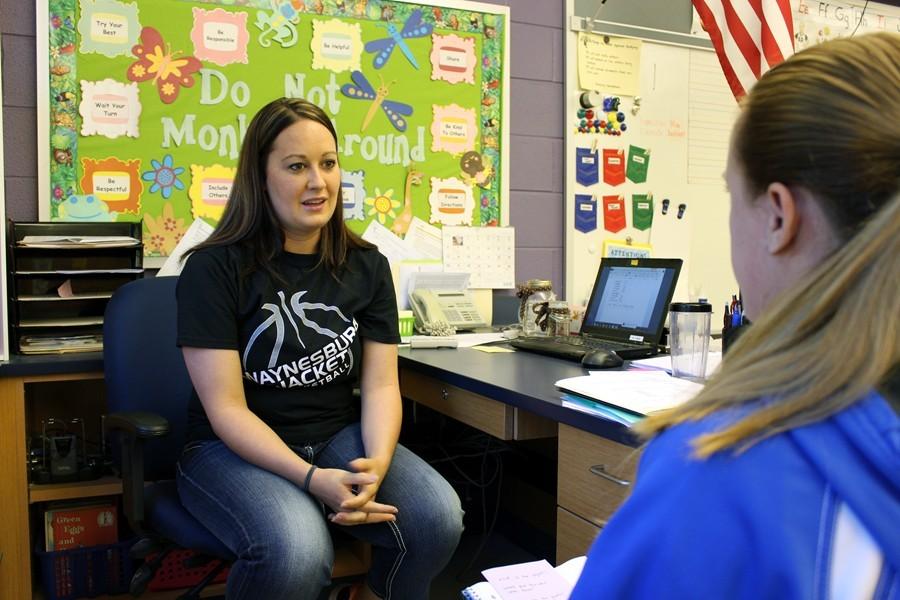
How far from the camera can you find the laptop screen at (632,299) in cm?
191

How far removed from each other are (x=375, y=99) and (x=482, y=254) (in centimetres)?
63

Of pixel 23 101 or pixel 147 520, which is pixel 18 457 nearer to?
pixel 147 520

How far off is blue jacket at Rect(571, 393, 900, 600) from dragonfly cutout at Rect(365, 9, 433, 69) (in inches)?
89.6

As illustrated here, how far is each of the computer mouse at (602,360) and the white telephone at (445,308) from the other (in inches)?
27.2

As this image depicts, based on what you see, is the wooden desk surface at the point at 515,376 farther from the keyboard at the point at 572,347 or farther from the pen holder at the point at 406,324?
the pen holder at the point at 406,324

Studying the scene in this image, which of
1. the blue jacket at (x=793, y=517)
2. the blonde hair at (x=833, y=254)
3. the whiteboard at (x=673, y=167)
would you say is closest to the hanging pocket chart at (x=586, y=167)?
the whiteboard at (x=673, y=167)

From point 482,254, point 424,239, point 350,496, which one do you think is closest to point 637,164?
point 482,254

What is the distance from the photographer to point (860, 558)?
1.41 ft

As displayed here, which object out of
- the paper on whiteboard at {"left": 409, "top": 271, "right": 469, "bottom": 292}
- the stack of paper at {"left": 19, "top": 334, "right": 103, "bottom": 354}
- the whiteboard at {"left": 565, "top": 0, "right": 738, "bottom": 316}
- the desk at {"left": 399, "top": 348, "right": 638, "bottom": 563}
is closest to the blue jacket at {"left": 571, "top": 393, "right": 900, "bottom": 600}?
the desk at {"left": 399, "top": 348, "right": 638, "bottom": 563}

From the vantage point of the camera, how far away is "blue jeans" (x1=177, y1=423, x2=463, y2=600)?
135cm

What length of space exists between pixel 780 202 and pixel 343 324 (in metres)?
1.24

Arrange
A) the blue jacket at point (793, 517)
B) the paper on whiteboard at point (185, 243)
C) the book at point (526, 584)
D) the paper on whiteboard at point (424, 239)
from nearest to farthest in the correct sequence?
1. the blue jacket at point (793, 517)
2. the book at point (526, 584)
3. the paper on whiteboard at point (185, 243)
4. the paper on whiteboard at point (424, 239)

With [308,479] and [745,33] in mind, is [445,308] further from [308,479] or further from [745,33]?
[745,33]

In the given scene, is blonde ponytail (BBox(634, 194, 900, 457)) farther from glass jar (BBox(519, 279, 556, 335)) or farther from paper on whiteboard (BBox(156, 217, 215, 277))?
paper on whiteboard (BBox(156, 217, 215, 277))
